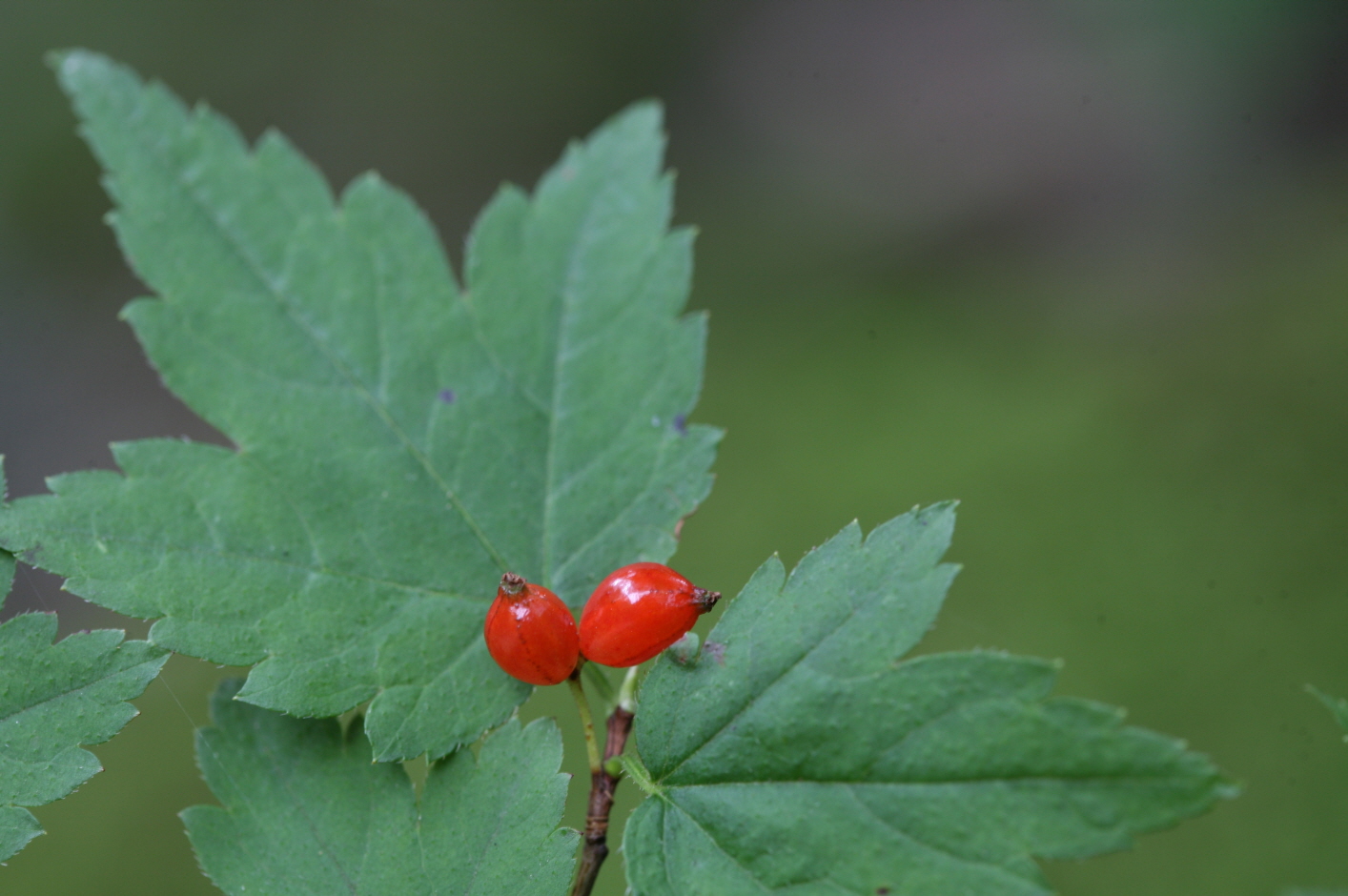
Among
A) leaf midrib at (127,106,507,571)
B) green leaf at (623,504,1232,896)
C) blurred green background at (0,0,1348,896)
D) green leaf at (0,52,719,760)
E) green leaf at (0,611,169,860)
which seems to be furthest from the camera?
blurred green background at (0,0,1348,896)

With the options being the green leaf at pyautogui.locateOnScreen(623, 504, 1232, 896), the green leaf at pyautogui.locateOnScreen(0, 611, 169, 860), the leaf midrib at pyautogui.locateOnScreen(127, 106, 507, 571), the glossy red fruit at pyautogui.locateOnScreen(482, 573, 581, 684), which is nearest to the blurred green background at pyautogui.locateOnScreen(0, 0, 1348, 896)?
the green leaf at pyautogui.locateOnScreen(0, 611, 169, 860)

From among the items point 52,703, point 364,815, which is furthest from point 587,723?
point 52,703

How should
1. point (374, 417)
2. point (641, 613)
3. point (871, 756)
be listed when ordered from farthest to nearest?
point (374, 417) → point (641, 613) → point (871, 756)

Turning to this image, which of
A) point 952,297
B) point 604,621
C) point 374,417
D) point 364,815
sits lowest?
point 364,815

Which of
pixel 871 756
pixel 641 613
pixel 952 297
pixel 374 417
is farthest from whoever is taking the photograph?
pixel 952 297

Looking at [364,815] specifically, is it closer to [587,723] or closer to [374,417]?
[587,723]

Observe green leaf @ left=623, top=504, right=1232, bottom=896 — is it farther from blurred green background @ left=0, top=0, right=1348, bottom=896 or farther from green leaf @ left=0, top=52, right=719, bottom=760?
blurred green background @ left=0, top=0, right=1348, bottom=896

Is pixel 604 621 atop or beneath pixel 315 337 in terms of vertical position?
beneath

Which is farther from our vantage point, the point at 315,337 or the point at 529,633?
the point at 315,337

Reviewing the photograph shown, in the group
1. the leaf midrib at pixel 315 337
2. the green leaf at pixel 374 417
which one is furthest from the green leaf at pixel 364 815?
the leaf midrib at pixel 315 337
